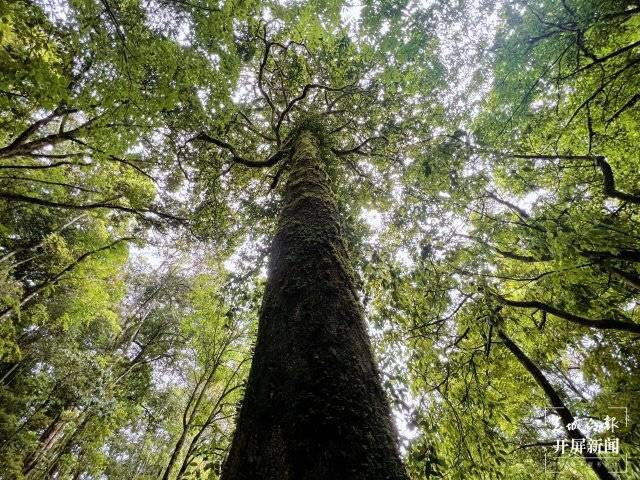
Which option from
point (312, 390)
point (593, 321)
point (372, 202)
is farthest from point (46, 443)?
point (593, 321)

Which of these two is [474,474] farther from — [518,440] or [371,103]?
[518,440]

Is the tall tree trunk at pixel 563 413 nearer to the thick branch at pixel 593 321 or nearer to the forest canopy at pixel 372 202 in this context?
the forest canopy at pixel 372 202

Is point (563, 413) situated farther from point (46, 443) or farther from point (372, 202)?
point (46, 443)

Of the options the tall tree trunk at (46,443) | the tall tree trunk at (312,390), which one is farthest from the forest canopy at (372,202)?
the tall tree trunk at (46,443)

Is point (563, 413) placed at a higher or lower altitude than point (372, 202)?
lower

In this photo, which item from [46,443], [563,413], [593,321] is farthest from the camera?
[46,443]

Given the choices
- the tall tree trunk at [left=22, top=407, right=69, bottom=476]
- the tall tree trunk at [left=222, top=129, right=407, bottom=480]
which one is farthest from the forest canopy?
the tall tree trunk at [left=22, top=407, right=69, bottom=476]

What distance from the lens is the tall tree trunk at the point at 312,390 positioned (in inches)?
35.8

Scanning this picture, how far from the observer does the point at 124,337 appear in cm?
1517

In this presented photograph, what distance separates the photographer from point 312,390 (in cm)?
109

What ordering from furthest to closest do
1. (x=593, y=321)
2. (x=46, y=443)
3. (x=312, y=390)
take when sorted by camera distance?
(x=46, y=443) → (x=593, y=321) → (x=312, y=390)

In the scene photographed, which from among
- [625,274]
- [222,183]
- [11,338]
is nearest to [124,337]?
[11,338]

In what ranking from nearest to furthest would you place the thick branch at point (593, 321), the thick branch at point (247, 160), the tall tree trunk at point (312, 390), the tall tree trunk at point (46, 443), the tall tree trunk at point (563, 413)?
the tall tree trunk at point (312, 390) < the thick branch at point (593, 321) < the thick branch at point (247, 160) < the tall tree trunk at point (563, 413) < the tall tree trunk at point (46, 443)

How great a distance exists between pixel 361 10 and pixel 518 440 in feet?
39.0
